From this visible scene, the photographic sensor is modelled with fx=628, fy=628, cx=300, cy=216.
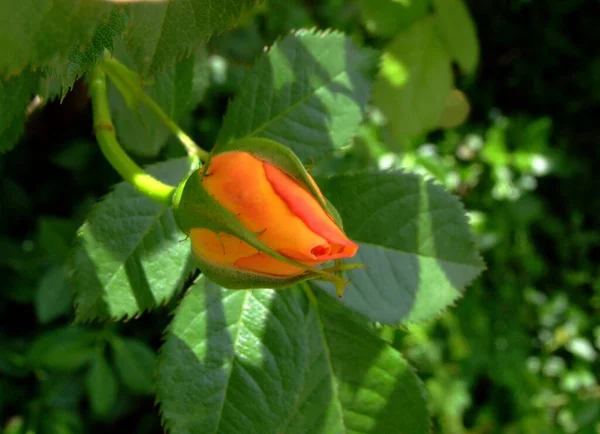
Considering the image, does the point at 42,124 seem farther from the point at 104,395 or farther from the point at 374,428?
the point at 374,428

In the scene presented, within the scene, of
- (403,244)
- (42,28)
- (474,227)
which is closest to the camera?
(42,28)

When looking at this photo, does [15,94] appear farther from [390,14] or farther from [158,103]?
[390,14]

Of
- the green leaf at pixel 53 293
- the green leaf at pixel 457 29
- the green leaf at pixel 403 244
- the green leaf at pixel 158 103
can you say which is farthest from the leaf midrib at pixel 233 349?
the green leaf at pixel 457 29

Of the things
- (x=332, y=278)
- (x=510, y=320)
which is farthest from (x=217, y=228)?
(x=510, y=320)

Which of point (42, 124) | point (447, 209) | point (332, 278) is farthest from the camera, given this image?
point (42, 124)

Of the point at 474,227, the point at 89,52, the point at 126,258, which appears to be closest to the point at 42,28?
the point at 89,52

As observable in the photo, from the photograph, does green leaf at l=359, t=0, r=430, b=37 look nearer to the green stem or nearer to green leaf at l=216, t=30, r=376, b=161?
green leaf at l=216, t=30, r=376, b=161

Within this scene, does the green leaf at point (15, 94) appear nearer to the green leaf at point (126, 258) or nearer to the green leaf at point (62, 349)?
the green leaf at point (126, 258)
